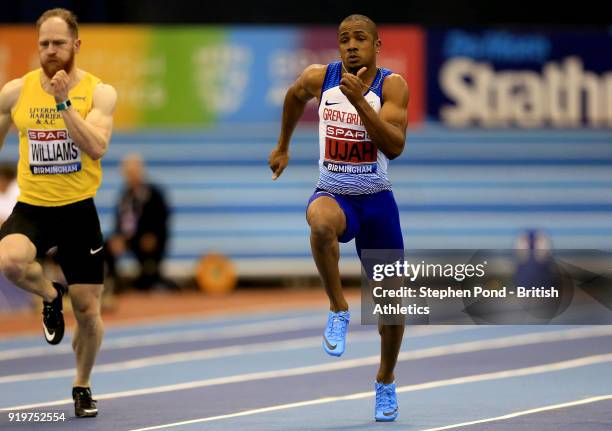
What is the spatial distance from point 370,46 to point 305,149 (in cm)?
1190

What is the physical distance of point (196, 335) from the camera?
1471 cm

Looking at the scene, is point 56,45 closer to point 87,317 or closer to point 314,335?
point 87,317

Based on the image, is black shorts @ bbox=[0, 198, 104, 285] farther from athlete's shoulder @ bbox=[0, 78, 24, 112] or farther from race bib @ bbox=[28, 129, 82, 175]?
athlete's shoulder @ bbox=[0, 78, 24, 112]

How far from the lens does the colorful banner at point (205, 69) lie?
19.3 metres

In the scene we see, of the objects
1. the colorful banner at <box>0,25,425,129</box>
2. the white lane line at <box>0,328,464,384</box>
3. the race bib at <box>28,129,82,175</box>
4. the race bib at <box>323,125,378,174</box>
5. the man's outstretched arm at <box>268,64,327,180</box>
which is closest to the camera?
the race bib at <box>323,125,378,174</box>

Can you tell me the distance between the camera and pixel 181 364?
12.3 meters

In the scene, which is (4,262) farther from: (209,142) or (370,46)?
(209,142)

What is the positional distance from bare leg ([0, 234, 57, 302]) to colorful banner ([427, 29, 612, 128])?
11305mm

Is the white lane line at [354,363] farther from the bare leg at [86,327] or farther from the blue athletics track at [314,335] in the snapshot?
the bare leg at [86,327]

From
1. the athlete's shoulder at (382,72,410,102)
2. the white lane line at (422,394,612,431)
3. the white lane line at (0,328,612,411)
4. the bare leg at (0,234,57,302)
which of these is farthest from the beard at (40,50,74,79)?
the white lane line at (422,394,612,431)

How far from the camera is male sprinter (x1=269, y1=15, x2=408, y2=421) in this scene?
817cm

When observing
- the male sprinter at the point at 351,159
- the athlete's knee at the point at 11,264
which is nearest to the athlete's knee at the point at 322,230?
the male sprinter at the point at 351,159

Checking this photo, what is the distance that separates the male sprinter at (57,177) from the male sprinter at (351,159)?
3.83 feet

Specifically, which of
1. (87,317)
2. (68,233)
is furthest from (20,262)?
(87,317)
